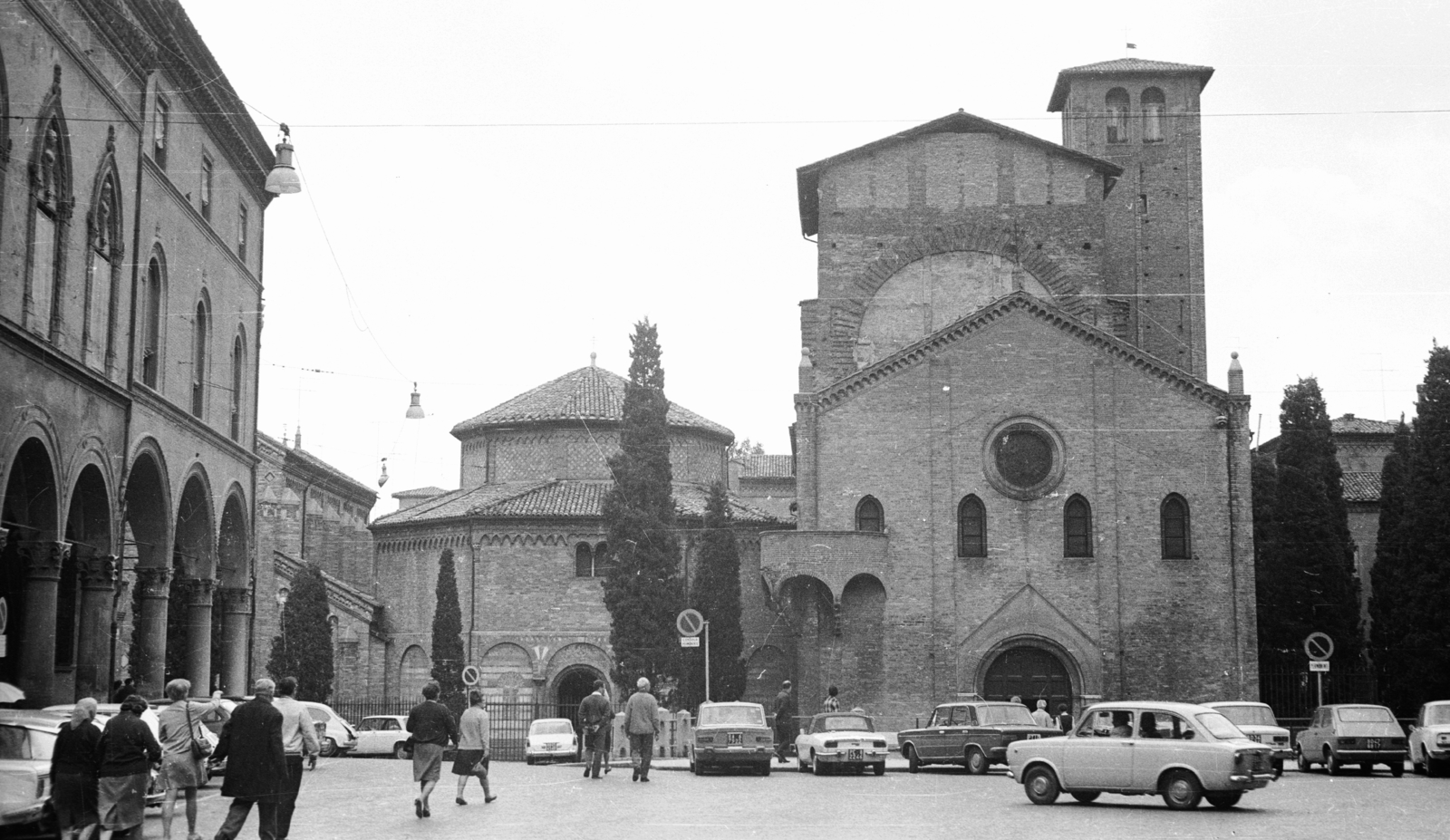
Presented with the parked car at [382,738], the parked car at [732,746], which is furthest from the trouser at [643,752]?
the parked car at [382,738]

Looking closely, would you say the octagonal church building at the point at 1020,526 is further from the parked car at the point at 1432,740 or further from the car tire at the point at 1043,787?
the car tire at the point at 1043,787

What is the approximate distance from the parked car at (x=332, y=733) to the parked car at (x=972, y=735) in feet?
45.5

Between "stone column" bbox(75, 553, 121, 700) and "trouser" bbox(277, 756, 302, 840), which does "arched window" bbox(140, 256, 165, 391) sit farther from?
"trouser" bbox(277, 756, 302, 840)

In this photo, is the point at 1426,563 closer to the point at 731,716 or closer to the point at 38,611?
the point at 731,716

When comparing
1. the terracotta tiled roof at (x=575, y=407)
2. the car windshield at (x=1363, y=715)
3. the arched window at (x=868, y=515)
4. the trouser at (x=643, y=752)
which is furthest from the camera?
the terracotta tiled roof at (x=575, y=407)

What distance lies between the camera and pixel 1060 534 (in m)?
41.3

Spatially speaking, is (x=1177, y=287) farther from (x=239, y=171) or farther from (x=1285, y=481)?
(x=239, y=171)

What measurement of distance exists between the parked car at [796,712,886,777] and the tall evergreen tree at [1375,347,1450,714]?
20.4 m

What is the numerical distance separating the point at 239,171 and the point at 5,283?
528 inches

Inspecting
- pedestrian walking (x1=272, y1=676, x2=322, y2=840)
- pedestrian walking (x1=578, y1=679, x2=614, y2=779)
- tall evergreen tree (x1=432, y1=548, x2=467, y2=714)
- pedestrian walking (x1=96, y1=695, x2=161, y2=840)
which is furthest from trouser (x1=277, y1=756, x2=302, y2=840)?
tall evergreen tree (x1=432, y1=548, x2=467, y2=714)

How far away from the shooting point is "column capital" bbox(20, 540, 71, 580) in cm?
2191

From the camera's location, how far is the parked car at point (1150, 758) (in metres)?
19.7

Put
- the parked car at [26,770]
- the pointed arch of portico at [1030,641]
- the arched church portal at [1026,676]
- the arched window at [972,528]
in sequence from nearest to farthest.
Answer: the parked car at [26,770]
the pointed arch of portico at [1030,641]
the arched church portal at [1026,676]
the arched window at [972,528]

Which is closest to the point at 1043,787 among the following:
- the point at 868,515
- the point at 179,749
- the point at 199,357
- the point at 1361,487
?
the point at 179,749
